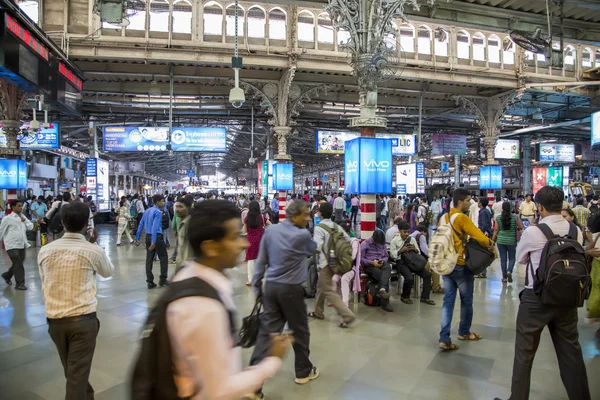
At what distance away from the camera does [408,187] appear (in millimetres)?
15328

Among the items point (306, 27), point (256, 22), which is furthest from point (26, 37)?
point (306, 27)

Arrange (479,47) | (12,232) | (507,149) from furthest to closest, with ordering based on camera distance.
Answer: (507,149) < (479,47) < (12,232)

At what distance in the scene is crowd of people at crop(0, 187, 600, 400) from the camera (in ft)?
3.76

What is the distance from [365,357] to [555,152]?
23634 mm

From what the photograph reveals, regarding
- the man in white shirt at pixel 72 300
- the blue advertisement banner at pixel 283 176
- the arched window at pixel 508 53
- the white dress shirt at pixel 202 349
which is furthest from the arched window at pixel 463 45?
the white dress shirt at pixel 202 349

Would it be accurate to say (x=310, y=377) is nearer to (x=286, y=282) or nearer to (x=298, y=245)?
(x=286, y=282)

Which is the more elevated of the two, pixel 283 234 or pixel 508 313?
pixel 283 234

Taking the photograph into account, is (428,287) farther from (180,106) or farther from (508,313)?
(180,106)

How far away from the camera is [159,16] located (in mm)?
11914

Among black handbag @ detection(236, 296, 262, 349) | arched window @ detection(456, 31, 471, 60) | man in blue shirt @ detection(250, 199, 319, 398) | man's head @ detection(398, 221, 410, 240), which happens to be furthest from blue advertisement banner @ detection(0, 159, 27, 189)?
arched window @ detection(456, 31, 471, 60)

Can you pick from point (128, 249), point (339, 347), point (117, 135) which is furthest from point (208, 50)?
point (339, 347)

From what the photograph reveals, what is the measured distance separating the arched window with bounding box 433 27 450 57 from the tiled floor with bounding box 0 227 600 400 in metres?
10.5

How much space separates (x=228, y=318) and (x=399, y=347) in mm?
3721

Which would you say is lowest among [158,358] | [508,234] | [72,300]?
[508,234]
